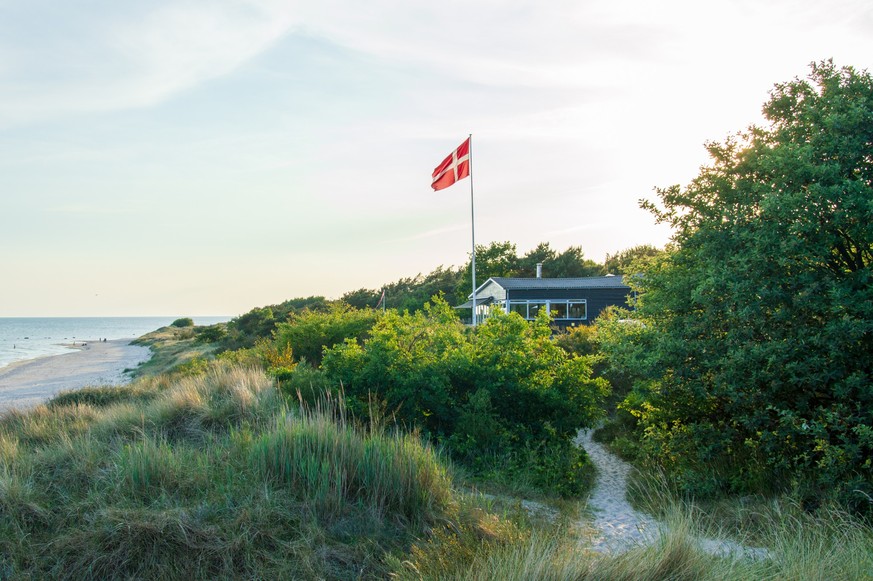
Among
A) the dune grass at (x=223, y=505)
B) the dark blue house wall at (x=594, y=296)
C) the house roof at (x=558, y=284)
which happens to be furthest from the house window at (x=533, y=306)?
the dune grass at (x=223, y=505)

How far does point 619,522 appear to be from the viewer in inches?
285

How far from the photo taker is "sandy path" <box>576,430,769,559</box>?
5.36 meters

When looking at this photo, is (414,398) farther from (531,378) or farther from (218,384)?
(218,384)

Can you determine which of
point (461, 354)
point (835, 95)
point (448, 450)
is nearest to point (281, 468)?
point (448, 450)

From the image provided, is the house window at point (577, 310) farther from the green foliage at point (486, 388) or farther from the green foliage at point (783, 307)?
the green foliage at point (783, 307)

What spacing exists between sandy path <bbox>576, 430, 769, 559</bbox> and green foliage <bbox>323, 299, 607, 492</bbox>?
0.77 meters

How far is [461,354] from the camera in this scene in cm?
1058

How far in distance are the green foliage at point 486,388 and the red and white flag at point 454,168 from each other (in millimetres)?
14155

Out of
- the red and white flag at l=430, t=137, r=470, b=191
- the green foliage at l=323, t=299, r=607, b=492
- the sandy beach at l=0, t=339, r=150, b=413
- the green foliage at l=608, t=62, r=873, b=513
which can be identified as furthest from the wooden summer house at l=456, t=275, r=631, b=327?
the green foliage at l=608, t=62, r=873, b=513

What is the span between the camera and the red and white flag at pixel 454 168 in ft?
79.9

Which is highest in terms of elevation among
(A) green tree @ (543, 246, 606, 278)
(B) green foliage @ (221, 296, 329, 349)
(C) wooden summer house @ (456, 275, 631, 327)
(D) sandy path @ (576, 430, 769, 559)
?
(A) green tree @ (543, 246, 606, 278)

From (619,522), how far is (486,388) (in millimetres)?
3340

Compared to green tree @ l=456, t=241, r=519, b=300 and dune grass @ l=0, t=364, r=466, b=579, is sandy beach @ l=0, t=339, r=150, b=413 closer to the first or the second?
dune grass @ l=0, t=364, r=466, b=579

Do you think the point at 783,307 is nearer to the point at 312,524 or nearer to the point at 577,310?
the point at 312,524
